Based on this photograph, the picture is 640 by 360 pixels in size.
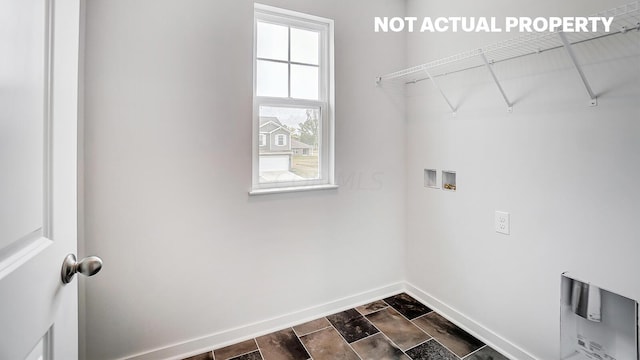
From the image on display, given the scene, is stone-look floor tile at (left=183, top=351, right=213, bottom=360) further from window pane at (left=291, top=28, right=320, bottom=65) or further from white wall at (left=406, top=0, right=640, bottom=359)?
window pane at (left=291, top=28, right=320, bottom=65)

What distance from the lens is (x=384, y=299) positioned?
244cm

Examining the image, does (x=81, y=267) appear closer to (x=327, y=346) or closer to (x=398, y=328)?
(x=327, y=346)

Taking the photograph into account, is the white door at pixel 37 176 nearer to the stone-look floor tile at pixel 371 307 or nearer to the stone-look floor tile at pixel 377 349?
the stone-look floor tile at pixel 377 349

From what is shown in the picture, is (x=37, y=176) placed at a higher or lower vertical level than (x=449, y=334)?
higher

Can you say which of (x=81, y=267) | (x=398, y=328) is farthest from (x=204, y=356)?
(x=81, y=267)

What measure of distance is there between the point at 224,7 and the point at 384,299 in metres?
2.40

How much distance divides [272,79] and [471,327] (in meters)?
2.16

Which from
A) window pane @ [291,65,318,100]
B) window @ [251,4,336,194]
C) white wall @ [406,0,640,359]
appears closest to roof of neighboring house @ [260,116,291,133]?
window @ [251,4,336,194]

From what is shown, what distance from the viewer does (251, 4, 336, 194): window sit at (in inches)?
79.4

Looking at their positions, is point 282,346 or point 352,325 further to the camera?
point 352,325

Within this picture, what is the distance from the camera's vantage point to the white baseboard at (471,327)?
5.71 ft

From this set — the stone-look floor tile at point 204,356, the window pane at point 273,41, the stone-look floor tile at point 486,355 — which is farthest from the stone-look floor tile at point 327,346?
the window pane at point 273,41

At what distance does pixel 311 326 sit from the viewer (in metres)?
2.09

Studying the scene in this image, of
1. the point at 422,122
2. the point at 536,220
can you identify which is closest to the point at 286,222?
the point at 422,122
